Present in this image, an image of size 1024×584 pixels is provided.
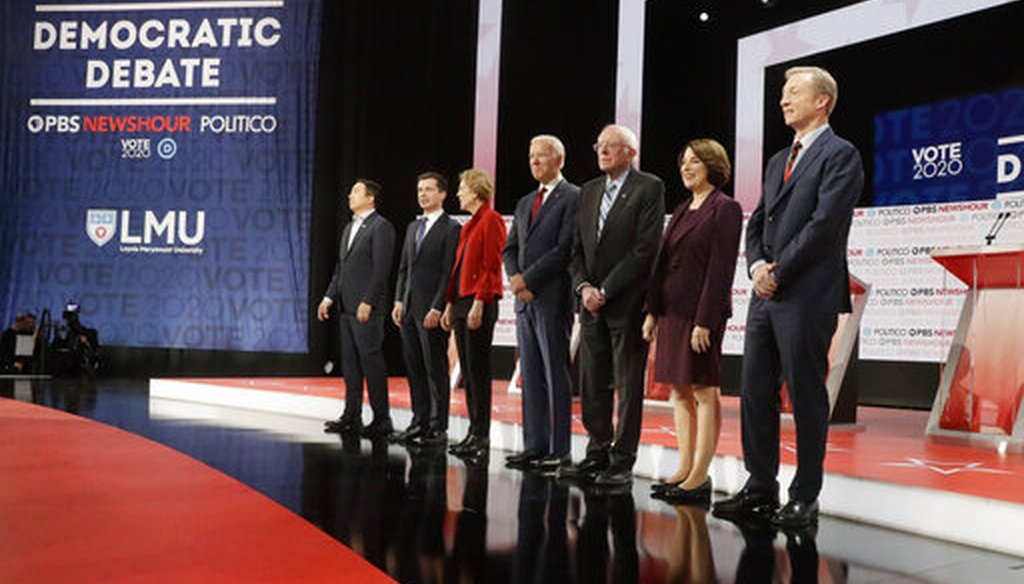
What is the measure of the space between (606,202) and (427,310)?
141cm

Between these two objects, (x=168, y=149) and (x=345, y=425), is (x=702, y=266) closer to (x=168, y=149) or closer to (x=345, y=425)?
(x=345, y=425)

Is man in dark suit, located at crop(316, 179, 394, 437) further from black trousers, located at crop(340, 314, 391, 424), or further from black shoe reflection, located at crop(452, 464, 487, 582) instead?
black shoe reflection, located at crop(452, 464, 487, 582)

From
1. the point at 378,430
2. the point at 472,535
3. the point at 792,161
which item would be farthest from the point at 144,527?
the point at 378,430

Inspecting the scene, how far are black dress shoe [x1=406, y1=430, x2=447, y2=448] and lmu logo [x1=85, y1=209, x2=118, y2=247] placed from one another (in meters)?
5.86

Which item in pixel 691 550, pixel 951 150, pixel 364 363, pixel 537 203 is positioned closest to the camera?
pixel 691 550

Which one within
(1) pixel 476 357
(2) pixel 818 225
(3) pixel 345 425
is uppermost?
(2) pixel 818 225

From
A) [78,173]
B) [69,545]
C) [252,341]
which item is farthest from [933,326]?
[78,173]

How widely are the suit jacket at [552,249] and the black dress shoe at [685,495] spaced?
934mm

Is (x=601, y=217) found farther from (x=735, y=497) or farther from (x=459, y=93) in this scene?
(x=459, y=93)

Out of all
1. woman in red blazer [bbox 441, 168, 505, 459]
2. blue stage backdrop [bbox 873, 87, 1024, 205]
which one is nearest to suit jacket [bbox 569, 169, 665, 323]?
woman in red blazer [bbox 441, 168, 505, 459]

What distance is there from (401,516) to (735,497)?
43.0 inches

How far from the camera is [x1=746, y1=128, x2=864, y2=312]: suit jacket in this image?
2.74 metres

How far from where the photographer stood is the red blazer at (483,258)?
4.25m

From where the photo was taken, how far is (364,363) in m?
4.92
